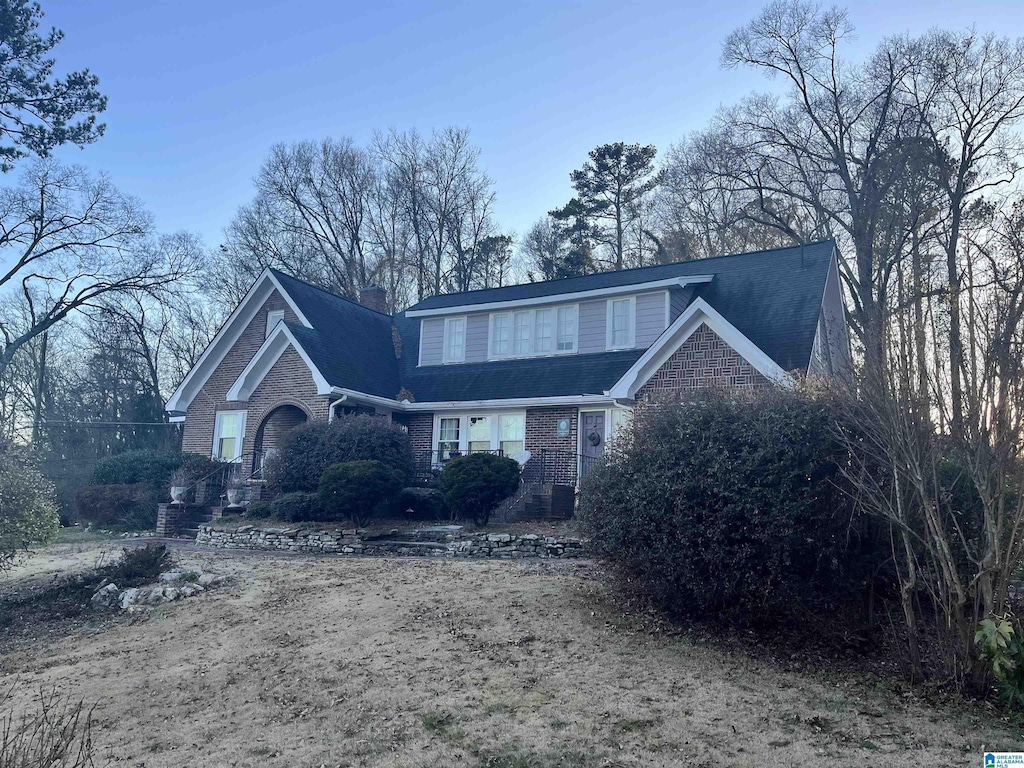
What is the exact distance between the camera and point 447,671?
6.98 metres

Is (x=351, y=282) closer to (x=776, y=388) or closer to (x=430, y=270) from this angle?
(x=430, y=270)

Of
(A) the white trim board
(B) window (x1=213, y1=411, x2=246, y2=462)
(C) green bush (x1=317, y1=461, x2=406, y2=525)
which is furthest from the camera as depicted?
(B) window (x1=213, y1=411, x2=246, y2=462)

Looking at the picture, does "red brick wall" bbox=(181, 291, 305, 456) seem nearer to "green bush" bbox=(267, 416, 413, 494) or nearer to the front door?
"green bush" bbox=(267, 416, 413, 494)

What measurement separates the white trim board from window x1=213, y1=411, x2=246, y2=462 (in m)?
5.81

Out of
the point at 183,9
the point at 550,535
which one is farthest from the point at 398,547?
the point at 183,9

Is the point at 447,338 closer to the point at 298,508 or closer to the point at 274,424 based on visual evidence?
the point at 274,424

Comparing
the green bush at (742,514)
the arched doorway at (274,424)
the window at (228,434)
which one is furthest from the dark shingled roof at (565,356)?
the green bush at (742,514)

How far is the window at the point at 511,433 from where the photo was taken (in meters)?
19.1

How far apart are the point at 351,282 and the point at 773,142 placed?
20506mm

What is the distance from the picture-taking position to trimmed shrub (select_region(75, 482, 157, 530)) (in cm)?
1955

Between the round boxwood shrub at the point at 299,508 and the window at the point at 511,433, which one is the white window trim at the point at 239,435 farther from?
the window at the point at 511,433

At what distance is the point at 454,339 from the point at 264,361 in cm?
533

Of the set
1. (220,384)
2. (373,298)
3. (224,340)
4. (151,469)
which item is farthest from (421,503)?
A: (373,298)

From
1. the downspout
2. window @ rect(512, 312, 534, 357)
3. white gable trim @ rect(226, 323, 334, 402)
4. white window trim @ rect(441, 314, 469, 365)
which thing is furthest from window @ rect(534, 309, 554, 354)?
white gable trim @ rect(226, 323, 334, 402)
